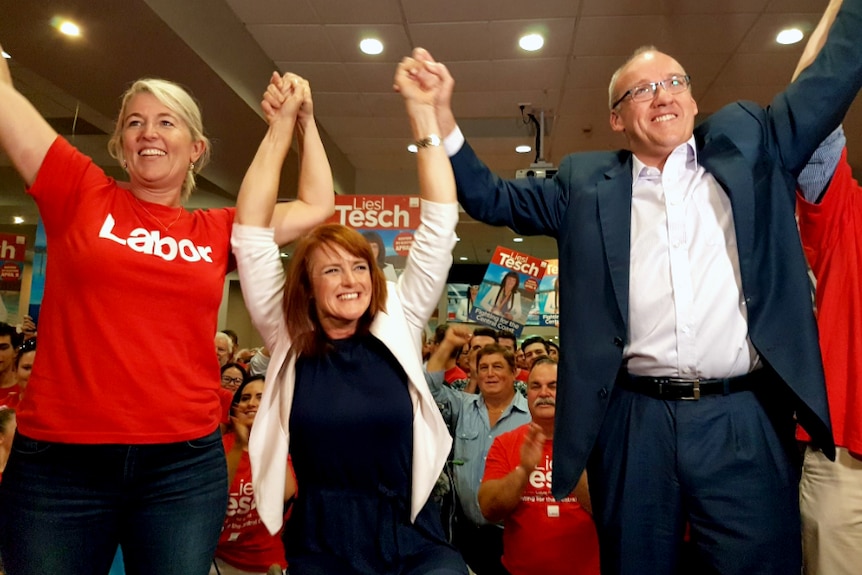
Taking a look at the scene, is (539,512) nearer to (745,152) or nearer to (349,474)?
(349,474)

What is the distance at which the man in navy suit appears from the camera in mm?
1326

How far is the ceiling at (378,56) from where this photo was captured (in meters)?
4.10

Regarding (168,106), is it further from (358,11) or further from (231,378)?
(358,11)

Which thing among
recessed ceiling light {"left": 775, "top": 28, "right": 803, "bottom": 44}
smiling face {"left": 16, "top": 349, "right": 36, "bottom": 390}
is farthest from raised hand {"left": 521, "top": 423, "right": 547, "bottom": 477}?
recessed ceiling light {"left": 775, "top": 28, "right": 803, "bottom": 44}

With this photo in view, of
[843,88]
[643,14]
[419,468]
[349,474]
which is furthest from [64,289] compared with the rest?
[643,14]

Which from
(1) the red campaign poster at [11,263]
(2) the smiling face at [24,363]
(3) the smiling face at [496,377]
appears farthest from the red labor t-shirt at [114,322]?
(1) the red campaign poster at [11,263]

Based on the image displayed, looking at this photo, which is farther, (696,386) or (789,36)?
(789,36)

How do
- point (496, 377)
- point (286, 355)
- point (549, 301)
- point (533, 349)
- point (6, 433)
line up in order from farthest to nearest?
1. point (549, 301)
2. point (533, 349)
3. point (496, 377)
4. point (6, 433)
5. point (286, 355)

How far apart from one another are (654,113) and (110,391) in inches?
54.2

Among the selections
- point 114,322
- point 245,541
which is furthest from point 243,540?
point 114,322

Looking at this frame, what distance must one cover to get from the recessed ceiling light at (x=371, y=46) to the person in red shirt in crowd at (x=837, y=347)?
3866 millimetres

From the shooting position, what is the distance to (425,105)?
1627 millimetres

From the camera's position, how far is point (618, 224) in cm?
148

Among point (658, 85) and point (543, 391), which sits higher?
point (658, 85)
